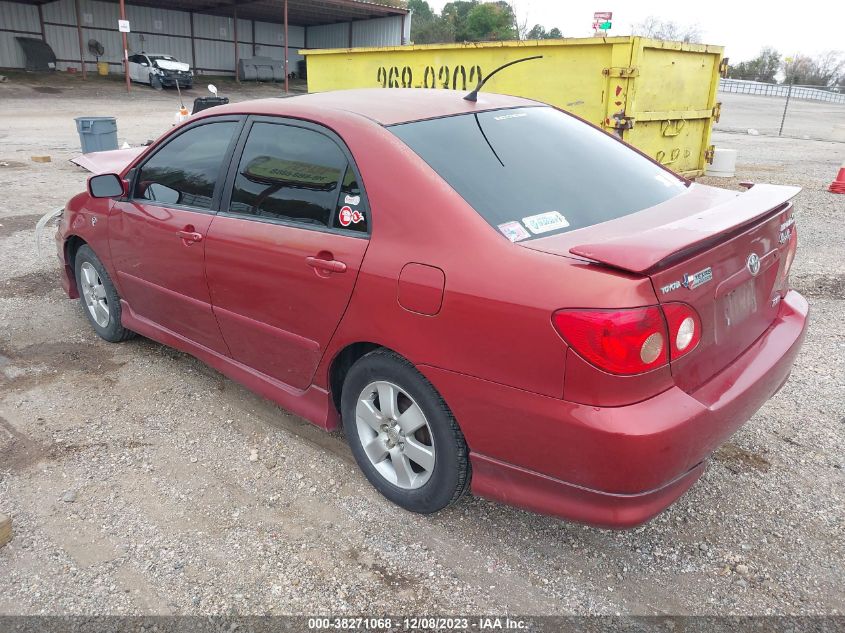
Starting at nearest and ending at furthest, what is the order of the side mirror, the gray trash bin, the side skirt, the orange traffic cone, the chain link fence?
the side skirt, the side mirror, the orange traffic cone, the gray trash bin, the chain link fence

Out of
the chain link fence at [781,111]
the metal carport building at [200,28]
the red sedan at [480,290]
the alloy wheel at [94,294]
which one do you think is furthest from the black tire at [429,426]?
the metal carport building at [200,28]

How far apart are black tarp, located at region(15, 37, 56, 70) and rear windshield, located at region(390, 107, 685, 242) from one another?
3598 cm

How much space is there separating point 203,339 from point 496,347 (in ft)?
6.52

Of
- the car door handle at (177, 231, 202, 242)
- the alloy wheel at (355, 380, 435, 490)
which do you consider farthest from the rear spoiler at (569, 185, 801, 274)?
the car door handle at (177, 231, 202, 242)

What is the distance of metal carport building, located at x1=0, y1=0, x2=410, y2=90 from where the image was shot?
31766 mm

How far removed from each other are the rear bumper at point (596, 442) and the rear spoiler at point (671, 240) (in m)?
0.44

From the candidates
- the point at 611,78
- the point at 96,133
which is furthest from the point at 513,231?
the point at 96,133

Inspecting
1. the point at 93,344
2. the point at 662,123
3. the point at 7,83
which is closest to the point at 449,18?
the point at 7,83

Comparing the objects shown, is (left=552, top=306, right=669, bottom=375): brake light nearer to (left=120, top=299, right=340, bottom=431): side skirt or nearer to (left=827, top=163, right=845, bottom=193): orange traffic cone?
(left=120, top=299, right=340, bottom=431): side skirt

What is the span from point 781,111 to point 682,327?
3610 centimetres

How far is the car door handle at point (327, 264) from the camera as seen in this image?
8.48 feet

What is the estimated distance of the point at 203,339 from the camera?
139 inches

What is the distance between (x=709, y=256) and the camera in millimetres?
2143

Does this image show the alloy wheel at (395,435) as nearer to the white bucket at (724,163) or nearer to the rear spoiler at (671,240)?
the rear spoiler at (671,240)
